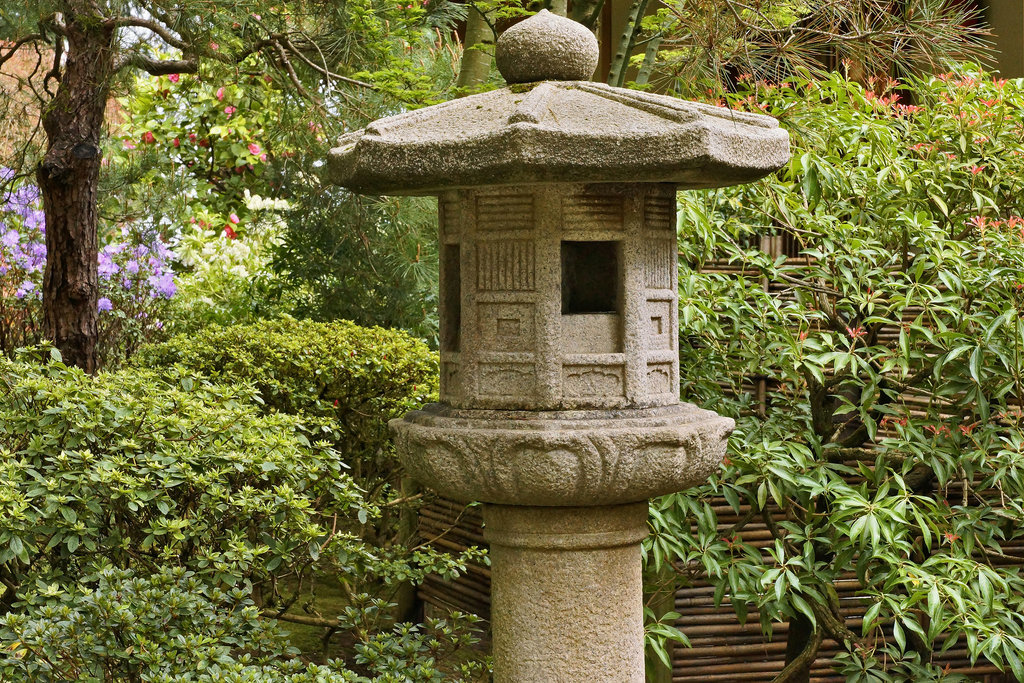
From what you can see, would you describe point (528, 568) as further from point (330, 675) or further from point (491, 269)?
point (491, 269)

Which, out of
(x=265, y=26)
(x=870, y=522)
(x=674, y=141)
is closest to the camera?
(x=674, y=141)

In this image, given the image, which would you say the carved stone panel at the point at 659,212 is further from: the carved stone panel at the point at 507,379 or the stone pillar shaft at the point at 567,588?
the stone pillar shaft at the point at 567,588

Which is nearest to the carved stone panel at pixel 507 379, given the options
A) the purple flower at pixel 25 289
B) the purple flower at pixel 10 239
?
the purple flower at pixel 25 289

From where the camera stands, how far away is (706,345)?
171 inches

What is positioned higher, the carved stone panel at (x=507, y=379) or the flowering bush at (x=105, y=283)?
the flowering bush at (x=105, y=283)

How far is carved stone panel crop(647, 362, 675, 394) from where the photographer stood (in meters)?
3.23

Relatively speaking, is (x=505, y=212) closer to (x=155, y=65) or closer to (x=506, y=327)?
(x=506, y=327)

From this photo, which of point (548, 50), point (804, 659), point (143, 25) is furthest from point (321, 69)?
point (804, 659)

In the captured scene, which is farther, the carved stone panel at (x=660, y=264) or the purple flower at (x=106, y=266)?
the purple flower at (x=106, y=266)

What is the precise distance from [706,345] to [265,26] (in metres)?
2.41

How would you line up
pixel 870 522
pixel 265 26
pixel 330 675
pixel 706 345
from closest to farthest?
pixel 330 675 < pixel 870 522 < pixel 706 345 < pixel 265 26

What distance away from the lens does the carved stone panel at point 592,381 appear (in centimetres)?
312

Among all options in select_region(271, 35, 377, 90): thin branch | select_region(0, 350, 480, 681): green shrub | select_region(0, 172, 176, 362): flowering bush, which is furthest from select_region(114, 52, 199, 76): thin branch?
select_region(0, 350, 480, 681): green shrub

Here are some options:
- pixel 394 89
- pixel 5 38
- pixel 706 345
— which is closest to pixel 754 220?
Result: pixel 706 345
